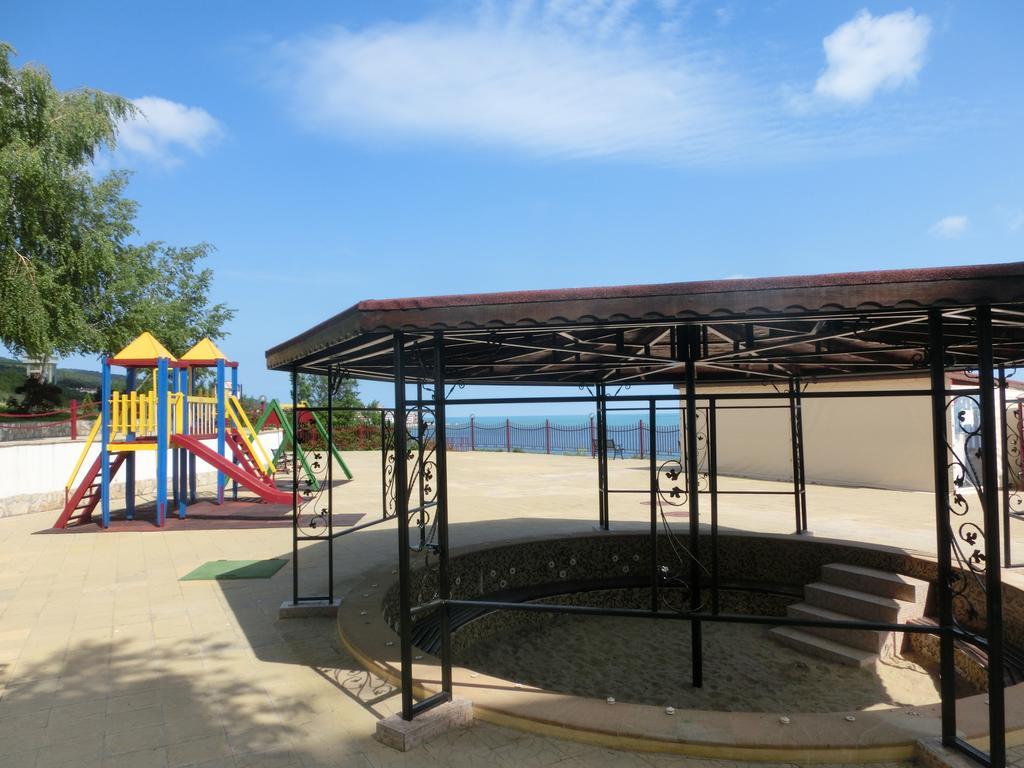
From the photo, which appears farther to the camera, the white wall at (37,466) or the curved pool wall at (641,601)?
the white wall at (37,466)

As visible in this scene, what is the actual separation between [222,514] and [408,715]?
35.1 ft

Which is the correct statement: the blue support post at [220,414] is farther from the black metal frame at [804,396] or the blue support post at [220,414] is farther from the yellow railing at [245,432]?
the black metal frame at [804,396]

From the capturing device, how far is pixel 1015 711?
3510 millimetres

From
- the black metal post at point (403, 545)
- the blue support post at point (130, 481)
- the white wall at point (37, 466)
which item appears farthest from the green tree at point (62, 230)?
the black metal post at point (403, 545)

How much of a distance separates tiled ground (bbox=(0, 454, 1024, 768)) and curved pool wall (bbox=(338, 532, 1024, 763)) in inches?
5.8

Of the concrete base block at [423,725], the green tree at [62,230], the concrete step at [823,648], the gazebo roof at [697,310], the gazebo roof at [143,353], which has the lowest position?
the concrete step at [823,648]

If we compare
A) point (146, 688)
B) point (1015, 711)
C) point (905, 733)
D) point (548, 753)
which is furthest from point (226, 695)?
point (1015, 711)

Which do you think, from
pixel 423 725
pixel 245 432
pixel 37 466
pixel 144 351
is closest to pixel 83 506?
pixel 37 466

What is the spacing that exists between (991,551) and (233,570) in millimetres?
7797

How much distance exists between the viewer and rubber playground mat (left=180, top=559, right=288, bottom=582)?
770 cm

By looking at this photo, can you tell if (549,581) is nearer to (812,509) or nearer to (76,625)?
(76,625)

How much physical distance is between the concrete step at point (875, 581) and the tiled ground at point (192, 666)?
249 cm

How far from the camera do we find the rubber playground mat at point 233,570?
7.70 metres

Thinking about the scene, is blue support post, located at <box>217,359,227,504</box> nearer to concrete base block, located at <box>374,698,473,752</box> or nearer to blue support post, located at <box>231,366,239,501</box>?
blue support post, located at <box>231,366,239,501</box>
